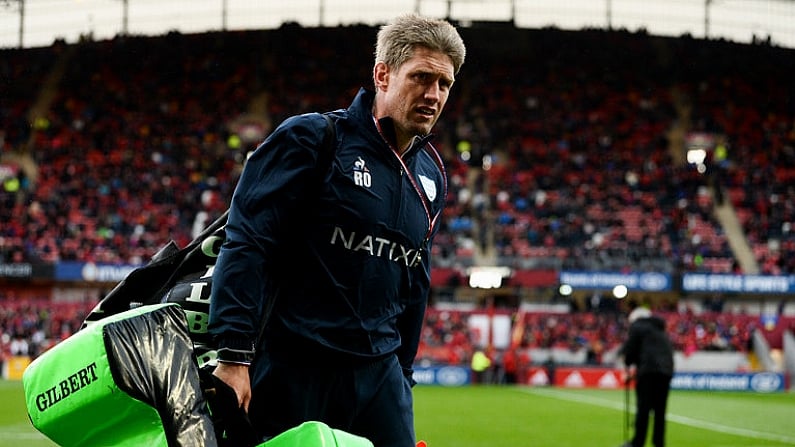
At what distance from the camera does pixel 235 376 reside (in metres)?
2.92

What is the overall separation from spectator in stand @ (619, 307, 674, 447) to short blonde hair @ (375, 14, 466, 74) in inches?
332

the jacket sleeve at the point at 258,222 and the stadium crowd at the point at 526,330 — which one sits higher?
the jacket sleeve at the point at 258,222

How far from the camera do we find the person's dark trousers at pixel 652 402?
1107 centimetres

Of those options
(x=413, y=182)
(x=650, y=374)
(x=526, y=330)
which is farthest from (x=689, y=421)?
(x=526, y=330)

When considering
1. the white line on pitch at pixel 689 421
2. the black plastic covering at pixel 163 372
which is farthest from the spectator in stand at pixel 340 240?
the white line on pitch at pixel 689 421

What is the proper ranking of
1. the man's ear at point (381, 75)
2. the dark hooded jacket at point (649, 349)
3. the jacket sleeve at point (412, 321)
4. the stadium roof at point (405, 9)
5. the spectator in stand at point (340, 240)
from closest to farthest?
the spectator in stand at point (340, 240) → the man's ear at point (381, 75) → the jacket sleeve at point (412, 321) → the dark hooded jacket at point (649, 349) → the stadium roof at point (405, 9)

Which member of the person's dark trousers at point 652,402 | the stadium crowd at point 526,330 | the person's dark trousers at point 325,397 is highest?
the person's dark trousers at point 325,397

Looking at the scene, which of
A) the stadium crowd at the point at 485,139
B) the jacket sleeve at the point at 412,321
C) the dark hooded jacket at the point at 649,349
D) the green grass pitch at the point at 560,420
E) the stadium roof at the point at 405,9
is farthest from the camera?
the stadium roof at the point at 405,9

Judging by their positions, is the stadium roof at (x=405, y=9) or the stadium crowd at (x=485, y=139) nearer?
the stadium crowd at (x=485, y=139)

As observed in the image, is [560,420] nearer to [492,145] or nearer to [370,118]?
[370,118]

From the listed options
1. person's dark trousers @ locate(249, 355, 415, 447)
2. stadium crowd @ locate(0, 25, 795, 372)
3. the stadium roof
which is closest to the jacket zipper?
person's dark trousers @ locate(249, 355, 415, 447)

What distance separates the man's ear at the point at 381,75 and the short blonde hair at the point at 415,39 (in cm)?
3

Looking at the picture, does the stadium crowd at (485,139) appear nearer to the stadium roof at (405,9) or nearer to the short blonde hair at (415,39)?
the stadium roof at (405,9)

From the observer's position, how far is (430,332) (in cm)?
3253
